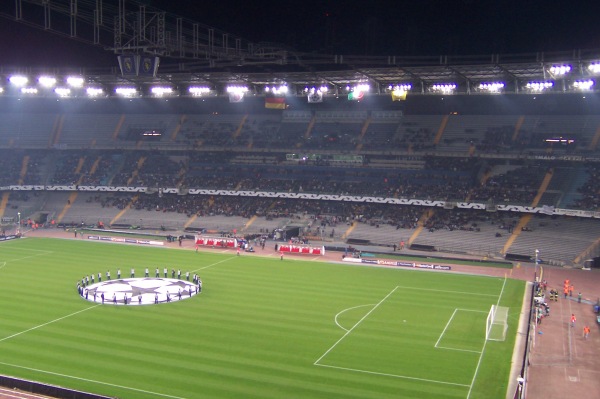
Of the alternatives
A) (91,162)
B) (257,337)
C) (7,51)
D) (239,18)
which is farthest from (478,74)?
(91,162)

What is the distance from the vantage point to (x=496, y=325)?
2923 centimetres

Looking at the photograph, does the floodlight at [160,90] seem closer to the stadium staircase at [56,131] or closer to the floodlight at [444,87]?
the stadium staircase at [56,131]

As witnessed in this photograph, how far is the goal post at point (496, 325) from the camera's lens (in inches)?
1102

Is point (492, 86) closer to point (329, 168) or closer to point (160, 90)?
point (329, 168)

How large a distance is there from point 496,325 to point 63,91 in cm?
5803

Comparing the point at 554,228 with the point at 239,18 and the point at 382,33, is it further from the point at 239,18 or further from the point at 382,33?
the point at 239,18

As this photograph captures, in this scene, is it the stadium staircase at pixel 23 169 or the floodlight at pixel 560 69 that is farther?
the stadium staircase at pixel 23 169

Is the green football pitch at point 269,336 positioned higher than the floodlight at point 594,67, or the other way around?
the floodlight at point 594,67

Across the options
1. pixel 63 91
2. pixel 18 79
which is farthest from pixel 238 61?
pixel 63 91

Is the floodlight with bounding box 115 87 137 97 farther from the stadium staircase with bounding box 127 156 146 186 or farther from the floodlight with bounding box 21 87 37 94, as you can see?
the stadium staircase with bounding box 127 156 146 186

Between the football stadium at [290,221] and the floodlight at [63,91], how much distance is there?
1.48 ft

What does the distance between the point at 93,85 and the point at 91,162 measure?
15056 millimetres

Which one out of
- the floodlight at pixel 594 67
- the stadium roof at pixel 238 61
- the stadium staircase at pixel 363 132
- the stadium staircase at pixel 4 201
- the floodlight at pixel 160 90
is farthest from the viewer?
the stadium staircase at pixel 4 201

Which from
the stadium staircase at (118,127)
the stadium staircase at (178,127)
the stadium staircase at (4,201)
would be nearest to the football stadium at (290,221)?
the stadium staircase at (178,127)
